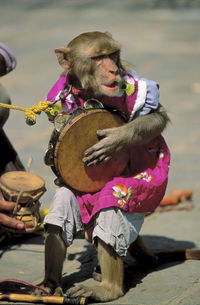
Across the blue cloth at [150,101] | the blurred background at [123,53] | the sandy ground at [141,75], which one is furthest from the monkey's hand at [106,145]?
the blurred background at [123,53]

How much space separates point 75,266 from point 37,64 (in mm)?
7358

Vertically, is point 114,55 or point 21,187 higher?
point 114,55

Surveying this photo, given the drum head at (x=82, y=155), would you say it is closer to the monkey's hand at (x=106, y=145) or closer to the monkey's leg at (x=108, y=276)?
the monkey's hand at (x=106, y=145)

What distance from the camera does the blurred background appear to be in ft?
25.9

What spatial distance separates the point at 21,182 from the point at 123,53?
7.62 meters

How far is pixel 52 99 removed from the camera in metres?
4.33

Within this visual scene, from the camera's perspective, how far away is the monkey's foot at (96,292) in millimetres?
4016

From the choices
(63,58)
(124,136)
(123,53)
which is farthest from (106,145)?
(123,53)

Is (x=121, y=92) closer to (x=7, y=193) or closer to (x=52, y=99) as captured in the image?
(x=52, y=99)

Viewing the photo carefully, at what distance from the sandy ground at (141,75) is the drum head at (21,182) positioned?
2.11ft

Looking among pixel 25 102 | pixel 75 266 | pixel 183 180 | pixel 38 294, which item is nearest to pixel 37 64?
pixel 25 102

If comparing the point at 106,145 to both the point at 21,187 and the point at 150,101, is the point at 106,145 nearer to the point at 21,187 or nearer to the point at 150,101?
the point at 150,101

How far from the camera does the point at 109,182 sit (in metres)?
4.29

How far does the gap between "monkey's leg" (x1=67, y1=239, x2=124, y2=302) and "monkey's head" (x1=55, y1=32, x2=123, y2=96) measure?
100 cm
